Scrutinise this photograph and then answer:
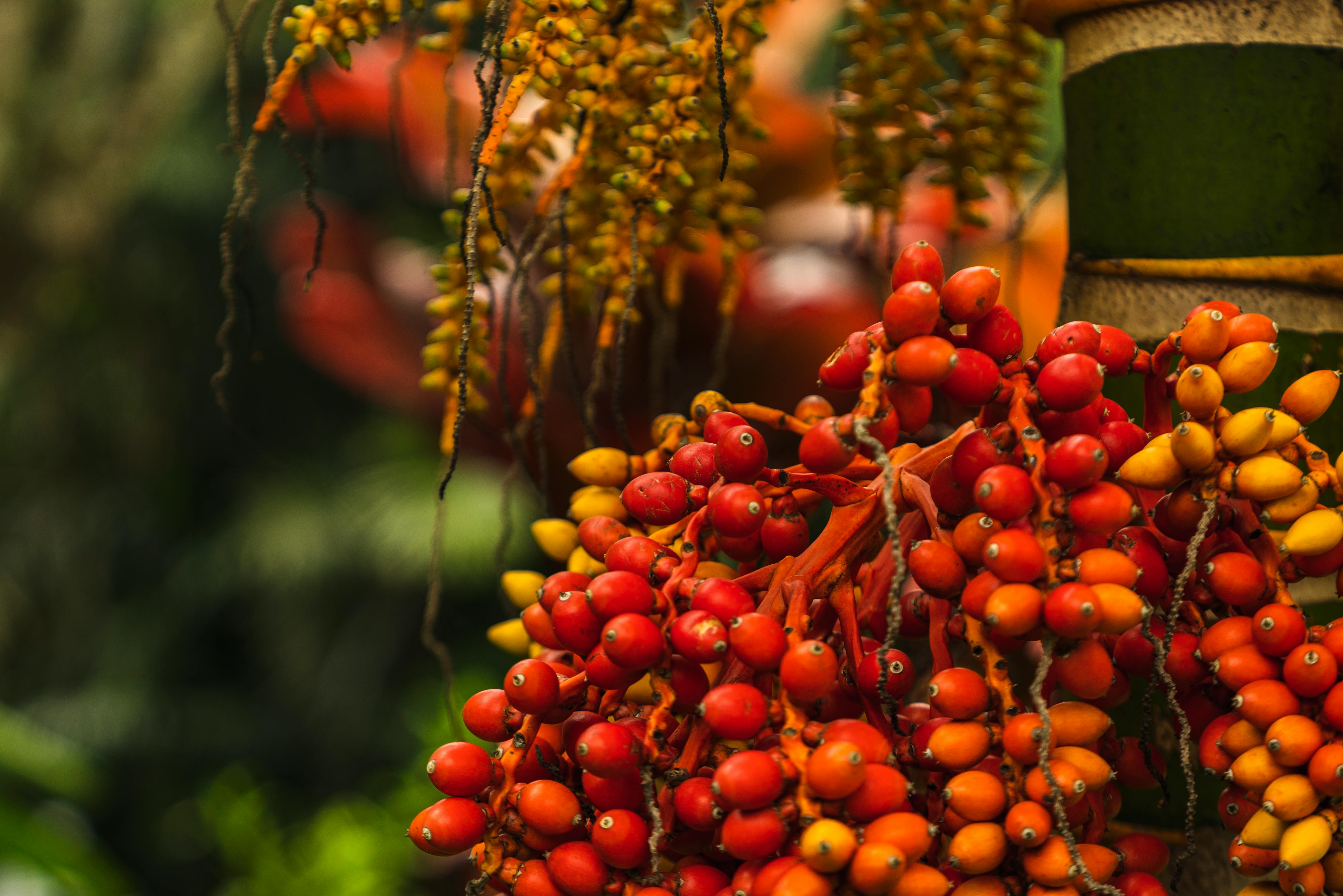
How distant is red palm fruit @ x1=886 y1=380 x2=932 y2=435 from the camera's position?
0.33 meters

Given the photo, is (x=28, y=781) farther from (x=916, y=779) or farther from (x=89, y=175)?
(x=916, y=779)

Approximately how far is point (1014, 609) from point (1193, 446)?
8cm

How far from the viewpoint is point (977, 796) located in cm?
31

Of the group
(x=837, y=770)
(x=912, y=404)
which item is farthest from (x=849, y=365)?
(x=837, y=770)

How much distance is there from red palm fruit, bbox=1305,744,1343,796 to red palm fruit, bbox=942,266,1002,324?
0.55ft

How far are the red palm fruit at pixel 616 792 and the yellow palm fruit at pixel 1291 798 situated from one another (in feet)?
0.64

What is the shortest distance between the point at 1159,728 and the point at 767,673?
220 millimetres

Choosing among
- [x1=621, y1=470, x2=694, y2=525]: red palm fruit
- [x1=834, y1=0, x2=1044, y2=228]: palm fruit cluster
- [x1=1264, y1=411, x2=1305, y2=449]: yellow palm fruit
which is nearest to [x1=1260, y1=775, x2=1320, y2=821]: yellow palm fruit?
[x1=1264, y1=411, x2=1305, y2=449]: yellow palm fruit

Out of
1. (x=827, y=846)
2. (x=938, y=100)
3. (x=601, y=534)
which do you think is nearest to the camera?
(x=827, y=846)

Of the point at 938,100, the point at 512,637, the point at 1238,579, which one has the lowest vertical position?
the point at 512,637

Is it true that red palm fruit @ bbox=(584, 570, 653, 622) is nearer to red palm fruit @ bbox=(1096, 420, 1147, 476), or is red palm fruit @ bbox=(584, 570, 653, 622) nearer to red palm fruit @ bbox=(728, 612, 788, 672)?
red palm fruit @ bbox=(728, 612, 788, 672)

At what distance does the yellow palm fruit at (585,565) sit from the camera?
1.40 ft

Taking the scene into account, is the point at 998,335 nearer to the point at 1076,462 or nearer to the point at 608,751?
the point at 1076,462

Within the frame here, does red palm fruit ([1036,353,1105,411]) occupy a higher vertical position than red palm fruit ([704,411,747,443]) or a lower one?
higher
